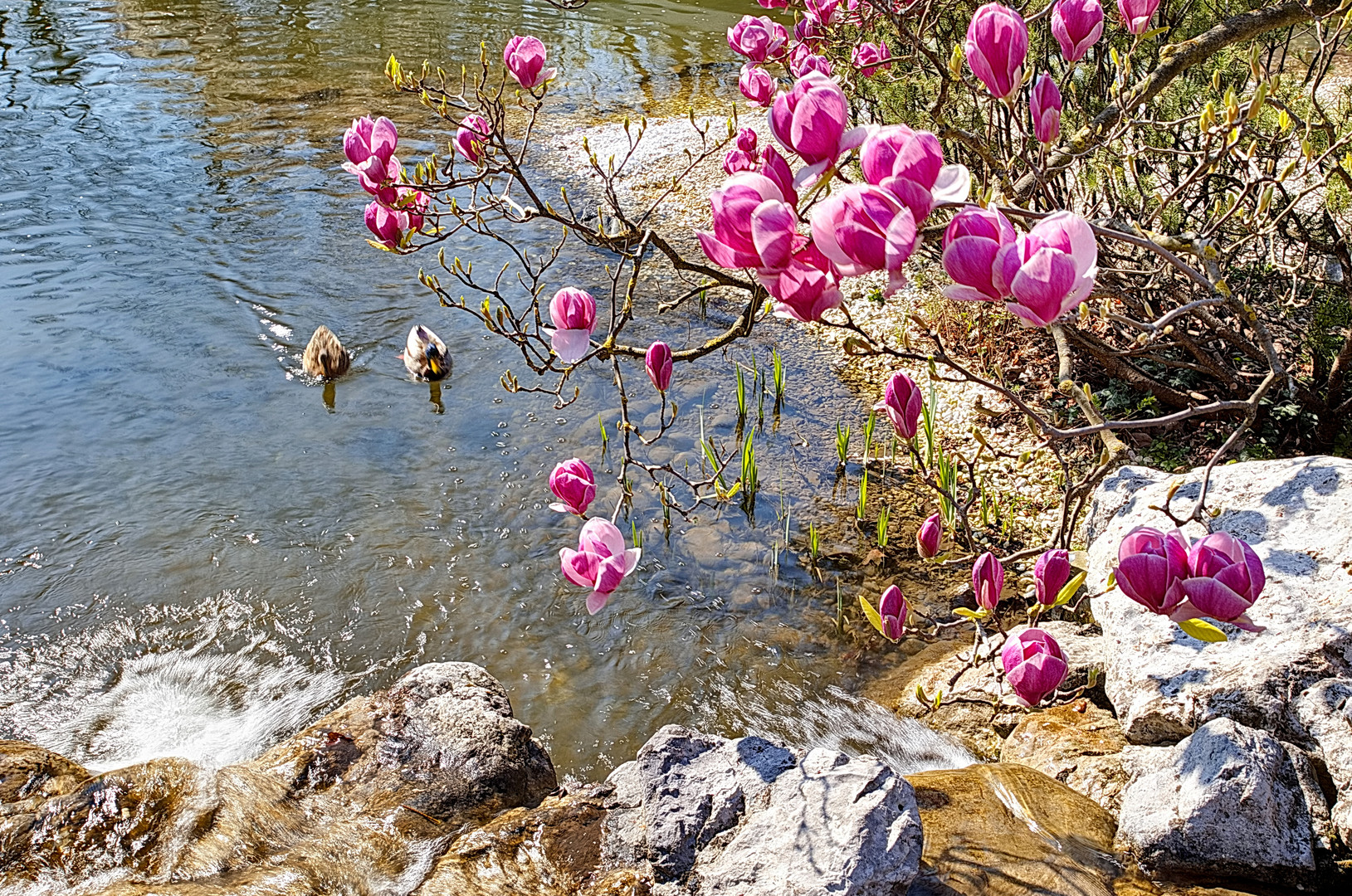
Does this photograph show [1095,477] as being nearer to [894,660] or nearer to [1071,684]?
[1071,684]

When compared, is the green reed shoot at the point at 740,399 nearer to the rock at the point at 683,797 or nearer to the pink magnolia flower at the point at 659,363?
the pink magnolia flower at the point at 659,363

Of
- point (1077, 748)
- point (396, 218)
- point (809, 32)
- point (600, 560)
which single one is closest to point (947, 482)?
point (1077, 748)

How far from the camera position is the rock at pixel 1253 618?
240 cm

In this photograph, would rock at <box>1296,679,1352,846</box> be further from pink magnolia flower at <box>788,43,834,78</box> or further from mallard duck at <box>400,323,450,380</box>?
mallard duck at <box>400,323,450,380</box>

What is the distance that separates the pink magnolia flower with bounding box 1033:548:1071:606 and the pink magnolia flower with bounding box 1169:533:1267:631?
0.54 metres

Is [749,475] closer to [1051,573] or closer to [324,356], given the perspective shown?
[1051,573]

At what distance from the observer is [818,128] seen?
1.26 m

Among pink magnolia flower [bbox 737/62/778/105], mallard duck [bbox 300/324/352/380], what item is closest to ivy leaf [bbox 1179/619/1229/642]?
pink magnolia flower [bbox 737/62/778/105]

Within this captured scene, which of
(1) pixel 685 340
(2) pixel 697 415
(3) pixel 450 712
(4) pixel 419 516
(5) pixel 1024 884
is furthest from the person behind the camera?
(1) pixel 685 340

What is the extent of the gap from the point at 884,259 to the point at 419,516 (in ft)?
11.2

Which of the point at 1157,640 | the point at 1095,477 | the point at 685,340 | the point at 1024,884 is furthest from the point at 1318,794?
the point at 685,340

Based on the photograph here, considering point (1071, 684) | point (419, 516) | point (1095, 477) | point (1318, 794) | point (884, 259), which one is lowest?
point (419, 516)

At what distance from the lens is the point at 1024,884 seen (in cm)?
219

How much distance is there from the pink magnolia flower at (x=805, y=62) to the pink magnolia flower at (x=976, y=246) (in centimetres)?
117
